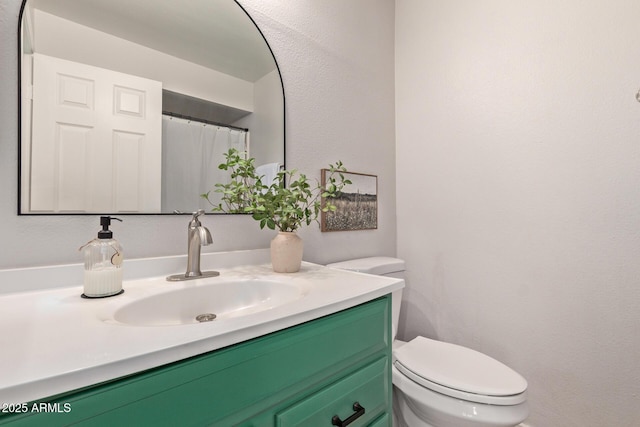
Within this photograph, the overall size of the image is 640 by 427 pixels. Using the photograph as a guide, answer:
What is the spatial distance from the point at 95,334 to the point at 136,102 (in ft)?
2.46

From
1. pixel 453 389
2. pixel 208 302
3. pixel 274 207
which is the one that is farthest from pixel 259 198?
pixel 453 389

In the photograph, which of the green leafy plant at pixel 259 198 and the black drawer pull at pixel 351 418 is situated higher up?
the green leafy plant at pixel 259 198

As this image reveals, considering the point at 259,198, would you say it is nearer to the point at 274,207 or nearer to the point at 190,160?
the point at 274,207

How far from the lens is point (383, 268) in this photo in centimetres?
142

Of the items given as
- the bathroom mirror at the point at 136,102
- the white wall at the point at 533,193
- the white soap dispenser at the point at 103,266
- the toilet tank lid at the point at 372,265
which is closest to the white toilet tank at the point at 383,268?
the toilet tank lid at the point at 372,265

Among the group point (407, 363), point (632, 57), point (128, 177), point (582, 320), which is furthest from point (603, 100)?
point (128, 177)

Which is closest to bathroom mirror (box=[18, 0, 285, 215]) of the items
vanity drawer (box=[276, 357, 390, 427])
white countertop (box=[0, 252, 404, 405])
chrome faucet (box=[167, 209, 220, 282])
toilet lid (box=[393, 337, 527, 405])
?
chrome faucet (box=[167, 209, 220, 282])

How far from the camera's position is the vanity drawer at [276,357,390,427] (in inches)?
23.7

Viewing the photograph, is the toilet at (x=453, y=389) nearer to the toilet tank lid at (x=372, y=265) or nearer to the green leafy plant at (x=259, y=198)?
the toilet tank lid at (x=372, y=265)

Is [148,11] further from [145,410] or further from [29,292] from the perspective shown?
[145,410]

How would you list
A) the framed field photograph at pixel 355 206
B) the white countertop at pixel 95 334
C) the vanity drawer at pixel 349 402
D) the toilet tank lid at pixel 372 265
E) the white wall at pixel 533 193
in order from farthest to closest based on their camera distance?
the framed field photograph at pixel 355 206, the toilet tank lid at pixel 372 265, the white wall at pixel 533 193, the vanity drawer at pixel 349 402, the white countertop at pixel 95 334

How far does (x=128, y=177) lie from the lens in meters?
0.92

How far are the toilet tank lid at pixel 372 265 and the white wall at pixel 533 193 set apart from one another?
31 centimetres

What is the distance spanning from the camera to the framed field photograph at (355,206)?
1.46 m
